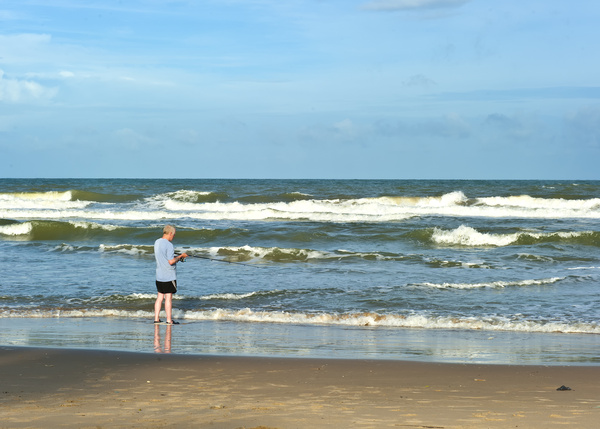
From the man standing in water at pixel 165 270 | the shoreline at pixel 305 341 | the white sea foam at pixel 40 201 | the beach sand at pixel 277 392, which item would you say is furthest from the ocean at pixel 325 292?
the white sea foam at pixel 40 201

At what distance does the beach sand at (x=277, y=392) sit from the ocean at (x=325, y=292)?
640 millimetres

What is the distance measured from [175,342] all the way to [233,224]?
17.4 meters

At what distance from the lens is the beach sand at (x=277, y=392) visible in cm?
442

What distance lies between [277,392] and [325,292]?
5961 mm

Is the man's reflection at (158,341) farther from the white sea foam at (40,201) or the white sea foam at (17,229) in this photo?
the white sea foam at (40,201)

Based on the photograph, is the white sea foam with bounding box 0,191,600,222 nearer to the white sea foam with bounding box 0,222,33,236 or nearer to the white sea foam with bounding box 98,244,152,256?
the white sea foam with bounding box 0,222,33,236

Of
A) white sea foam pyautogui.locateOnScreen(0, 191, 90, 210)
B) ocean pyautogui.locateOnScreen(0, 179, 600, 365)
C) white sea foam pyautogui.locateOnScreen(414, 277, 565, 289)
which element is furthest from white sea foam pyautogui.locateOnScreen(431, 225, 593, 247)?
white sea foam pyautogui.locateOnScreen(0, 191, 90, 210)

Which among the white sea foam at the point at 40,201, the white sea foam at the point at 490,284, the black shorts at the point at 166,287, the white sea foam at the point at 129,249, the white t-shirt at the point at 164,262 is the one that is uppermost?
the white sea foam at the point at 40,201

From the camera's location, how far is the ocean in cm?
766

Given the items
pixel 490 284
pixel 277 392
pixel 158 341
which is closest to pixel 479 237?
pixel 490 284

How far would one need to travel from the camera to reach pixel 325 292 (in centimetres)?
1126

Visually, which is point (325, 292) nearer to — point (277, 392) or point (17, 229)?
point (277, 392)

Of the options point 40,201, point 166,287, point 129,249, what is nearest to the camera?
point 166,287

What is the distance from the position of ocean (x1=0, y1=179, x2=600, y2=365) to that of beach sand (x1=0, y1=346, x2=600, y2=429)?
640 mm
